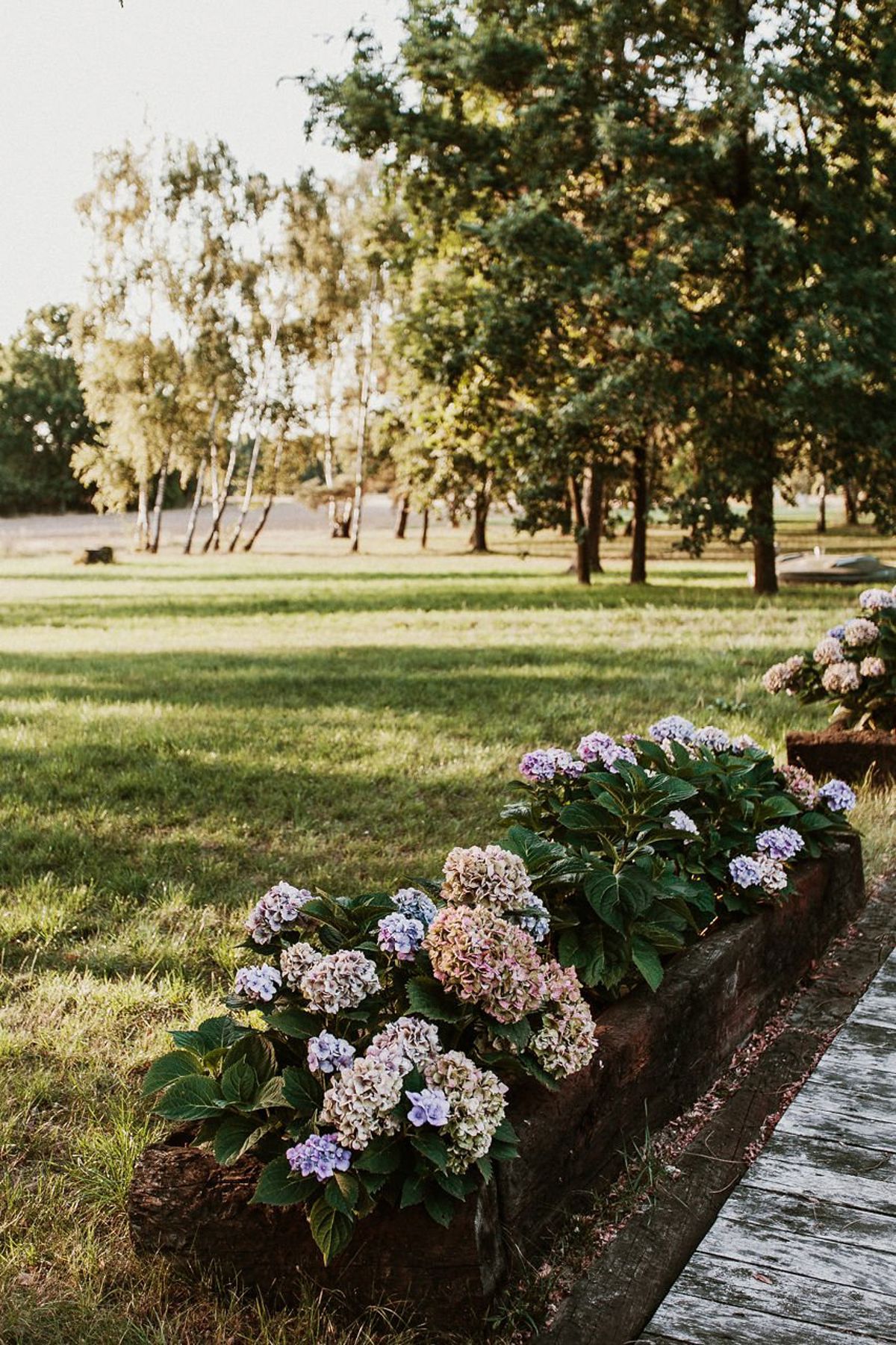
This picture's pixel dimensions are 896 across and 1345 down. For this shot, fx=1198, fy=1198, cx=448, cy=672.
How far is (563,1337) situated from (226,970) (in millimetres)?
2006

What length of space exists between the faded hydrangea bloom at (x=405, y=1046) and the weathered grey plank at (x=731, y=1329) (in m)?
0.57

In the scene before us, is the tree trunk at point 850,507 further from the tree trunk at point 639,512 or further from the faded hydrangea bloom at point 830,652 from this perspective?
the faded hydrangea bloom at point 830,652

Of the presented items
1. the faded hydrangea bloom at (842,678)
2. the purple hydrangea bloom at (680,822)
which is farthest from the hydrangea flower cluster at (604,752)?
the faded hydrangea bloom at (842,678)

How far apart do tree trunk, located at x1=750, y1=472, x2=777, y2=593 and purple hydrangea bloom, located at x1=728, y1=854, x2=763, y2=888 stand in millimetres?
14492

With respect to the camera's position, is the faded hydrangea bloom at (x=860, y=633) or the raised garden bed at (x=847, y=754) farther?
the faded hydrangea bloom at (x=860, y=633)

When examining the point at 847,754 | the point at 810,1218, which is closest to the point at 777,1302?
the point at 810,1218

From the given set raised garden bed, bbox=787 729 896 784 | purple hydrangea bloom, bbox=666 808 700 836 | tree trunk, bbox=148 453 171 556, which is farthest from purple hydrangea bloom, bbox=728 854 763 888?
tree trunk, bbox=148 453 171 556

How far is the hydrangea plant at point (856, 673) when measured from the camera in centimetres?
600

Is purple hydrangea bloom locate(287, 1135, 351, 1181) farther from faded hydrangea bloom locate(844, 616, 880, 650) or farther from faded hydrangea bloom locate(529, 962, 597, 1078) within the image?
faded hydrangea bloom locate(844, 616, 880, 650)

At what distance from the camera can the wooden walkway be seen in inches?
78.5

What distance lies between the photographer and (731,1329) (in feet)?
6.48

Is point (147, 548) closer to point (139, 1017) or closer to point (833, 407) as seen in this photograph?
point (833, 407)

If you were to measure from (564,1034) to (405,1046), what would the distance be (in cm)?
35

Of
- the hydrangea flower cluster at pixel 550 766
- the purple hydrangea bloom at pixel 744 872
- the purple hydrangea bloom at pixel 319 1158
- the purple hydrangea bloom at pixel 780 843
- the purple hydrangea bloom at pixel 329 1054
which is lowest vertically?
the purple hydrangea bloom at pixel 319 1158
